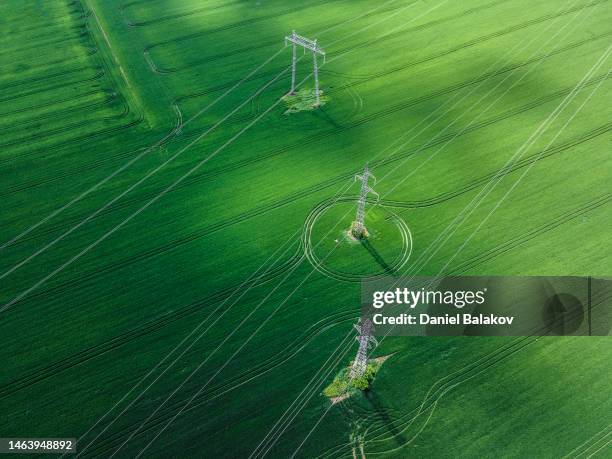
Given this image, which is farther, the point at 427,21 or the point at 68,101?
the point at 427,21

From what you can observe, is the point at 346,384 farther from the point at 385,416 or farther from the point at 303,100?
the point at 303,100

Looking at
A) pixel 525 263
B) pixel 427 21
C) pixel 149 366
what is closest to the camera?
pixel 149 366

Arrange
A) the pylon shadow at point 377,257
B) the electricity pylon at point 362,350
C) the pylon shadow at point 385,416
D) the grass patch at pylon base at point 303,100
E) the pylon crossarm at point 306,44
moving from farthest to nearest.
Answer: the grass patch at pylon base at point 303,100
the pylon crossarm at point 306,44
the pylon shadow at point 377,257
the pylon shadow at point 385,416
the electricity pylon at point 362,350

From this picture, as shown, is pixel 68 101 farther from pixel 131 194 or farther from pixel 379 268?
pixel 379 268

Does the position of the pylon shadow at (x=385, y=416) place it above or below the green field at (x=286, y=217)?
below

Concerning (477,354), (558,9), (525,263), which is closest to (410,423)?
(477,354)

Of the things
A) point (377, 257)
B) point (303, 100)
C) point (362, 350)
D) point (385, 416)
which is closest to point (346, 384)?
point (385, 416)

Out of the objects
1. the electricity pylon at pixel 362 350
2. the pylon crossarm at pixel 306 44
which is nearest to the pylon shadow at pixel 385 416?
the electricity pylon at pixel 362 350

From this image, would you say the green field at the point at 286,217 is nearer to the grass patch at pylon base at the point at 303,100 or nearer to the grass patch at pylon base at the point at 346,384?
the grass patch at pylon base at the point at 346,384

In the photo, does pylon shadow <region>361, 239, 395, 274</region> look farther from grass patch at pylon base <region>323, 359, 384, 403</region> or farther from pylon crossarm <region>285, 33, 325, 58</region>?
pylon crossarm <region>285, 33, 325, 58</region>
